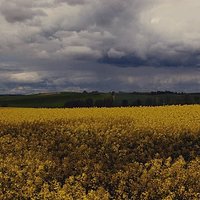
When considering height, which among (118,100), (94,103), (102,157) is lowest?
(102,157)

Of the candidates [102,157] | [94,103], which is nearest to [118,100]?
[94,103]

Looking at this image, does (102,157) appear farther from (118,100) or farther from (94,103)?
(118,100)

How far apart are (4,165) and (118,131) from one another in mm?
11358

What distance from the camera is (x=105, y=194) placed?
12945 mm

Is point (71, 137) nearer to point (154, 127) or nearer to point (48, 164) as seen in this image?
point (154, 127)

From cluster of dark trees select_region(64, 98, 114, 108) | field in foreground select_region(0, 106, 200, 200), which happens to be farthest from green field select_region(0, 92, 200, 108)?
field in foreground select_region(0, 106, 200, 200)

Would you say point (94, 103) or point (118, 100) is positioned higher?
point (118, 100)

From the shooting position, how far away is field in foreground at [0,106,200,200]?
1483 cm

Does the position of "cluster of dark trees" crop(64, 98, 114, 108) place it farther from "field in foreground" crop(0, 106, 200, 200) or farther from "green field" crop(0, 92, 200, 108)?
"field in foreground" crop(0, 106, 200, 200)

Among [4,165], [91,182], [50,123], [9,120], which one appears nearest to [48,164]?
[4,165]

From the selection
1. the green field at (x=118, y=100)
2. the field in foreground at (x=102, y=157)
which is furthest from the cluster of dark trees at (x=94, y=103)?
the field in foreground at (x=102, y=157)

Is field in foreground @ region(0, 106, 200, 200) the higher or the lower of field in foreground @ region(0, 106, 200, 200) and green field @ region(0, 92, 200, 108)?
the lower

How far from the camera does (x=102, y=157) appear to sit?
22703 mm

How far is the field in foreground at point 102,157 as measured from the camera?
14828 millimetres
